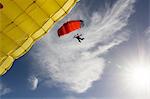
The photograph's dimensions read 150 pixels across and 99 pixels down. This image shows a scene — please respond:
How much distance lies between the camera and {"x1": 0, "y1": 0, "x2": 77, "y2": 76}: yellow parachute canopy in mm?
16078

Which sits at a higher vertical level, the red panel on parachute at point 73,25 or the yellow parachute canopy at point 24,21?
the red panel on parachute at point 73,25

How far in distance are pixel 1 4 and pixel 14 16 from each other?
730mm

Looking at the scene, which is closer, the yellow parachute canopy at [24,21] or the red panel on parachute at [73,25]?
the yellow parachute canopy at [24,21]

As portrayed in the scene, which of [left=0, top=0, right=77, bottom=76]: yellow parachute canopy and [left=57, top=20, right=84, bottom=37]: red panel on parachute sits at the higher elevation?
[left=57, top=20, right=84, bottom=37]: red panel on parachute

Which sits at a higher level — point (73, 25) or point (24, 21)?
point (73, 25)

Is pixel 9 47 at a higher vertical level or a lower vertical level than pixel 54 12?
lower

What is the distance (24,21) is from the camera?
1634 cm

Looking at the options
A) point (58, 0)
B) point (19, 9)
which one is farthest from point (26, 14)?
point (58, 0)

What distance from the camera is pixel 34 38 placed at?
16.8 meters

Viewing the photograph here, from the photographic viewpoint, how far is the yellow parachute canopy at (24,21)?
52.7 ft

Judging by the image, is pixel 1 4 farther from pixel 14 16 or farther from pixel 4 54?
pixel 4 54

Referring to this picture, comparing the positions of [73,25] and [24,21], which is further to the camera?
[73,25]

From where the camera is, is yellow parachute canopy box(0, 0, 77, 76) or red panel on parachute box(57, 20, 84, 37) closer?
yellow parachute canopy box(0, 0, 77, 76)

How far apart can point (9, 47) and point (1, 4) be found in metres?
1.88
